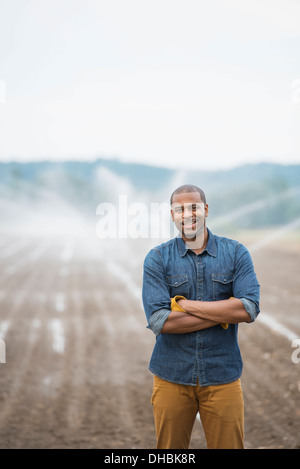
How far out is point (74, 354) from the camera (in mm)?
8547

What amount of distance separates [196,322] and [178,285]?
0.84 ft

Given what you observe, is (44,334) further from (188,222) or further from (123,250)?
(123,250)

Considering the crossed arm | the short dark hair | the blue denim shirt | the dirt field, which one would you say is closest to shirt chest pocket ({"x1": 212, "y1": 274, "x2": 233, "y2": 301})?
the blue denim shirt

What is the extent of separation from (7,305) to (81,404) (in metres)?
7.37

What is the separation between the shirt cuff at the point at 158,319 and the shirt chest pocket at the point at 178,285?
154mm

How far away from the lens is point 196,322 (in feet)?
8.92

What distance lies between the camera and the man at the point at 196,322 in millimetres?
2686

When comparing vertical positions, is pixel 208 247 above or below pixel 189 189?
below

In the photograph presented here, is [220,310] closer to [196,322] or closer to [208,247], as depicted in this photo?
[196,322]

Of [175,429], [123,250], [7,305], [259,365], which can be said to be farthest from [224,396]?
[123,250]

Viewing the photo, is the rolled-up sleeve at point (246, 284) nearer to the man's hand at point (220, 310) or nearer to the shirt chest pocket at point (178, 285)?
the man's hand at point (220, 310)

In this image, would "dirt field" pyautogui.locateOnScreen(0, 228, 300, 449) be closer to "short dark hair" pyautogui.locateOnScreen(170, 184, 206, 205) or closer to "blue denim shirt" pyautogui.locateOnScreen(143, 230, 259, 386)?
"blue denim shirt" pyautogui.locateOnScreen(143, 230, 259, 386)

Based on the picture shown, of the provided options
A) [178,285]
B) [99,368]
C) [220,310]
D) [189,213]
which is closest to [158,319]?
[178,285]

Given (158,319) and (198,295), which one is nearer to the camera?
(158,319)
